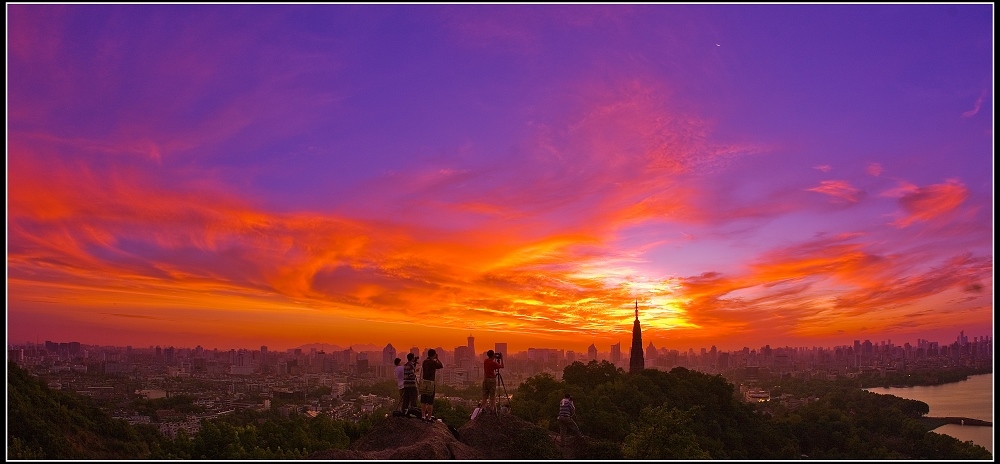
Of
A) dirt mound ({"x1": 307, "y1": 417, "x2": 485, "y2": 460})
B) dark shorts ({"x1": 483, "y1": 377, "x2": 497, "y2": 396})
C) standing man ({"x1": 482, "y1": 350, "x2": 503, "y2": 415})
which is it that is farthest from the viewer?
dark shorts ({"x1": 483, "y1": 377, "x2": 497, "y2": 396})

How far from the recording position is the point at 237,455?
17.7 metres

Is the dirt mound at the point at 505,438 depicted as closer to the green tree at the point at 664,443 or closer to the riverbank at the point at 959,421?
the green tree at the point at 664,443

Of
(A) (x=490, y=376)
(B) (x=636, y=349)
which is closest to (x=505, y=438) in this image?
(A) (x=490, y=376)

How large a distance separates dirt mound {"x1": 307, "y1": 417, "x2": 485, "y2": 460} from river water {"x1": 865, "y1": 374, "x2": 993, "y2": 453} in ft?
225

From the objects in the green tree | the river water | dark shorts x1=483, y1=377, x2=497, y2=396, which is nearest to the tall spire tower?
the river water

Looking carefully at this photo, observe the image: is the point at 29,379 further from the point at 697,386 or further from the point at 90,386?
the point at 697,386

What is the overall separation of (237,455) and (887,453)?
53.6m

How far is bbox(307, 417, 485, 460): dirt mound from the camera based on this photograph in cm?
1409

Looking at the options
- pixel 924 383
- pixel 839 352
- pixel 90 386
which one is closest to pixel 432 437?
pixel 90 386

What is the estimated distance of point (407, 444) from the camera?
49.9 ft

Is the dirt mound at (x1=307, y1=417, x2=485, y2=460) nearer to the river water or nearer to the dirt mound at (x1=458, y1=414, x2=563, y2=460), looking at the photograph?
the dirt mound at (x1=458, y1=414, x2=563, y2=460)

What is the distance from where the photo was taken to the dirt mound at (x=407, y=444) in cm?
1409

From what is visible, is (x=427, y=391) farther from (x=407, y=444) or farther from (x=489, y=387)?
(x=489, y=387)

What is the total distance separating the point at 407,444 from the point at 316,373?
109304 mm
